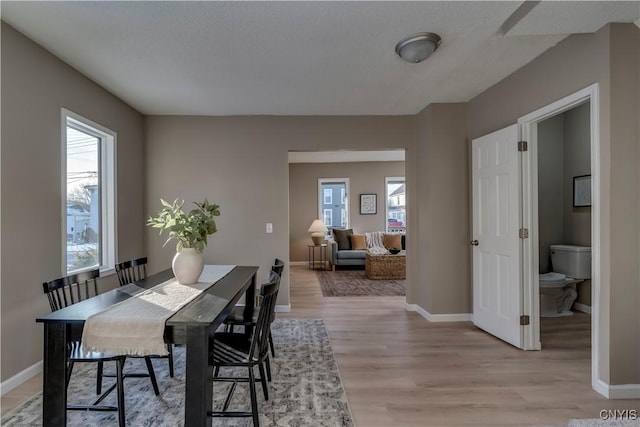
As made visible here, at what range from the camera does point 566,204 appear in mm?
4293

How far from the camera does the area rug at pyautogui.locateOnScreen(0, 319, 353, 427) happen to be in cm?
190

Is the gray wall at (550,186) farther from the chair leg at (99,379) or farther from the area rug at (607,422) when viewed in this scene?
the chair leg at (99,379)

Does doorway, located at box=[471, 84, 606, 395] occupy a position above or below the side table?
above

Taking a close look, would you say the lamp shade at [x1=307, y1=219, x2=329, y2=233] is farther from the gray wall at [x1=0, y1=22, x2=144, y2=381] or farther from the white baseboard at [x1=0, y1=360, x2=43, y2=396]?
the white baseboard at [x1=0, y1=360, x2=43, y2=396]

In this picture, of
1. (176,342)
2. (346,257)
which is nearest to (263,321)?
(176,342)

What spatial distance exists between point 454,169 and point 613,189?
178 cm

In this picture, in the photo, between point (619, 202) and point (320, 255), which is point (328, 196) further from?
point (619, 202)

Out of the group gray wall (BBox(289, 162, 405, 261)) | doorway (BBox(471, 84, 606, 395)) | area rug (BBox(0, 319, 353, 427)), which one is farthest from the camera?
gray wall (BBox(289, 162, 405, 261))

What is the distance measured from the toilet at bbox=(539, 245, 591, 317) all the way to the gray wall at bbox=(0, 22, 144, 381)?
4.86 metres

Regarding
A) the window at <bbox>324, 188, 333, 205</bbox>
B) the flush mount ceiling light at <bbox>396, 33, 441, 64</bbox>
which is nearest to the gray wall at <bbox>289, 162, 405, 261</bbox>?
the window at <bbox>324, 188, 333, 205</bbox>

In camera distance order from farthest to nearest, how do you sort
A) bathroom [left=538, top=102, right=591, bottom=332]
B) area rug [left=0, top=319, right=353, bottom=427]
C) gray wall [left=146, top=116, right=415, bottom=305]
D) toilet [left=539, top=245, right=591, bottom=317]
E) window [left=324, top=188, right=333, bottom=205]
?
window [left=324, top=188, right=333, bottom=205], gray wall [left=146, top=116, right=415, bottom=305], bathroom [left=538, top=102, right=591, bottom=332], toilet [left=539, top=245, right=591, bottom=317], area rug [left=0, top=319, right=353, bottom=427]

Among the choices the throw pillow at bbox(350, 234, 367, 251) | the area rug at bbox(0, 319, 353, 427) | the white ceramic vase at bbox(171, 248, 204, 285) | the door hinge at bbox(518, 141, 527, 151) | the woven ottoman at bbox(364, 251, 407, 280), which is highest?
the door hinge at bbox(518, 141, 527, 151)

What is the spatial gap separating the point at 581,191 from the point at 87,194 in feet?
18.7

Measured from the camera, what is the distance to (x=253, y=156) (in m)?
4.18
